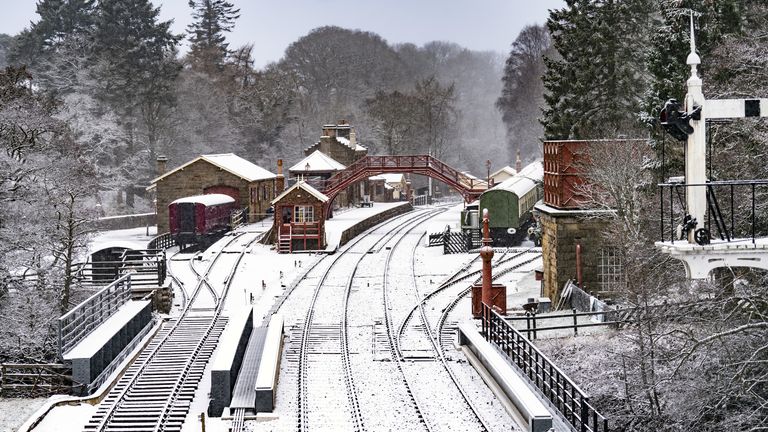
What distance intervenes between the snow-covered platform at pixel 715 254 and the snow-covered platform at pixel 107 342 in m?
11.9

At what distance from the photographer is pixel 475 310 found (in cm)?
2517

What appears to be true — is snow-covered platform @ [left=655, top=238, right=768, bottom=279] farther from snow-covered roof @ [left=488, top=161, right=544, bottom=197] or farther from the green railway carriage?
snow-covered roof @ [left=488, top=161, right=544, bottom=197]

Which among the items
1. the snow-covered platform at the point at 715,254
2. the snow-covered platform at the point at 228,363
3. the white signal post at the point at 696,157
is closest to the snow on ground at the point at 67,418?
the snow-covered platform at the point at 228,363

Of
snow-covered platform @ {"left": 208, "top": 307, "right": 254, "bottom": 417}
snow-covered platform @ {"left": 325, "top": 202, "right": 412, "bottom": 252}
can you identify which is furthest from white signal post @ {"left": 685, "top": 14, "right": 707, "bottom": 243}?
snow-covered platform @ {"left": 325, "top": 202, "right": 412, "bottom": 252}

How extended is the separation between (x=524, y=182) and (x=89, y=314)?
116 ft

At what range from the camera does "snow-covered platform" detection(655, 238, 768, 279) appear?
11.0 m

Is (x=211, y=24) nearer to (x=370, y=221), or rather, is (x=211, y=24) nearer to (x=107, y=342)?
(x=370, y=221)

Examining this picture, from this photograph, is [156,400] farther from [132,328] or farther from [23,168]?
[23,168]

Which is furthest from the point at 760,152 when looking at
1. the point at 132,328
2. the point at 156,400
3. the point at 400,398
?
the point at 132,328

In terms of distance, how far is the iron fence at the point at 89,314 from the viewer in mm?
18566

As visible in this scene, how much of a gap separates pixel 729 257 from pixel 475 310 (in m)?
14.2

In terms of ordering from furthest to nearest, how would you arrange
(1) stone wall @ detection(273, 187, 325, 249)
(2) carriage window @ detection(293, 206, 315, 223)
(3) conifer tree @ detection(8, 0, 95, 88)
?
(3) conifer tree @ detection(8, 0, 95, 88) → (2) carriage window @ detection(293, 206, 315, 223) → (1) stone wall @ detection(273, 187, 325, 249)

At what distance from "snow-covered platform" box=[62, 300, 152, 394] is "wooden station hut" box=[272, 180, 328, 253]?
1947cm

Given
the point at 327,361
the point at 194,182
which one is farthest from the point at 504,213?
the point at 327,361
